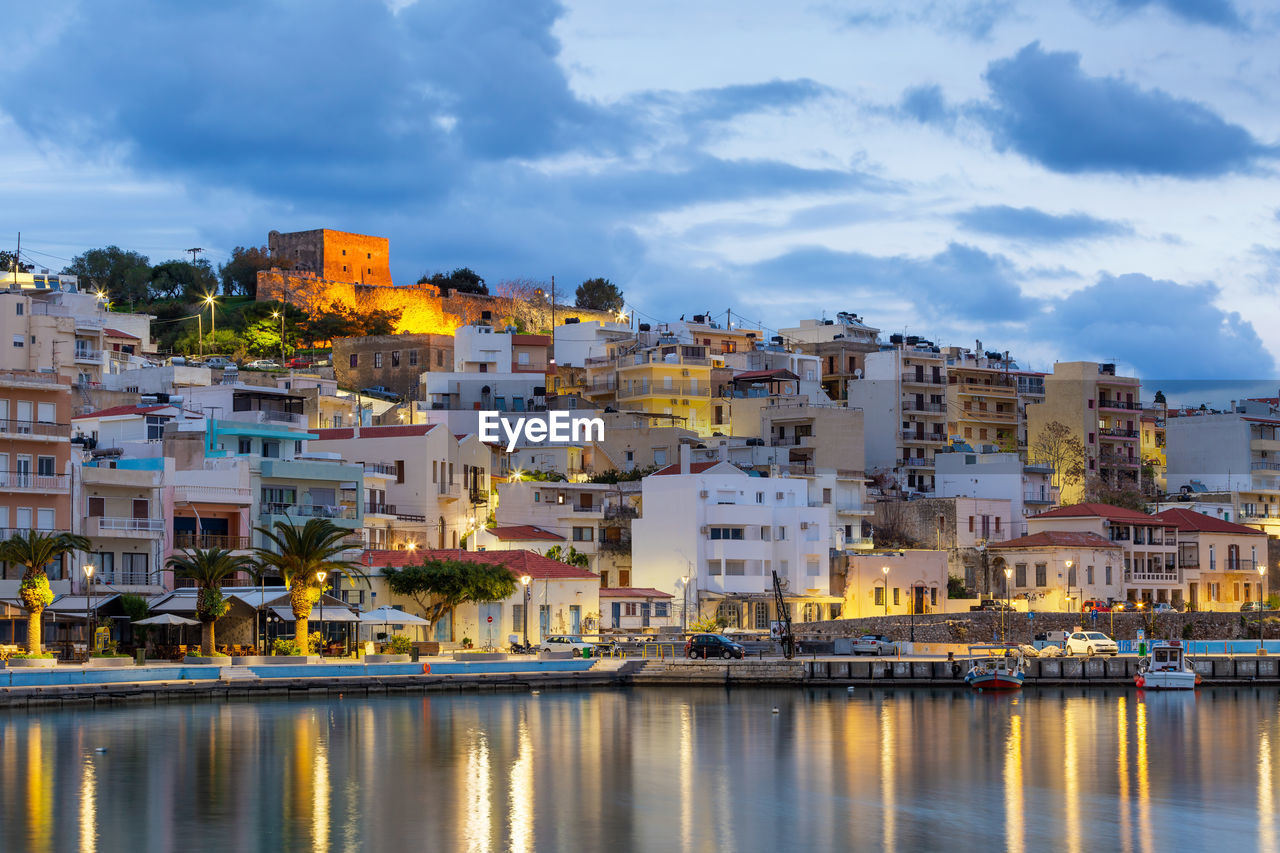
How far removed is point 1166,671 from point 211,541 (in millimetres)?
38382

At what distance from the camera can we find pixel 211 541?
68.9m

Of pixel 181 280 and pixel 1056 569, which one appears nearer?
pixel 1056 569

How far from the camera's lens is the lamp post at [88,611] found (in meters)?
58.9

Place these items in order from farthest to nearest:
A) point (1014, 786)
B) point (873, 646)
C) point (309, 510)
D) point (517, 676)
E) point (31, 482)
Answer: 1. point (873, 646)
2. point (309, 510)
3. point (517, 676)
4. point (31, 482)
5. point (1014, 786)

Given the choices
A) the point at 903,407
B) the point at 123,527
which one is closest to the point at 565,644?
the point at 123,527

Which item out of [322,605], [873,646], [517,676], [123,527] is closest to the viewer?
[322,605]

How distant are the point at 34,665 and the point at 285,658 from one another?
910cm

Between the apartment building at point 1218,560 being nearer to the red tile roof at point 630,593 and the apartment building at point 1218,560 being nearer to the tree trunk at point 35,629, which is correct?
the red tile roof at point 630,593

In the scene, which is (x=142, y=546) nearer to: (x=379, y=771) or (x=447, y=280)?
(x=379, y=771)

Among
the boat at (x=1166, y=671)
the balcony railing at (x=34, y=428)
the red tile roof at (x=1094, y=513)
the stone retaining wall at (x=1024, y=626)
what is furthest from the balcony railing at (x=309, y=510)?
the red tile roof at (x=1094, y=513)

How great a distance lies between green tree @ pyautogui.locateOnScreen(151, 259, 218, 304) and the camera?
472 ft

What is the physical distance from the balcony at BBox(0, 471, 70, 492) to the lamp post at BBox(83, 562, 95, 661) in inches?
131

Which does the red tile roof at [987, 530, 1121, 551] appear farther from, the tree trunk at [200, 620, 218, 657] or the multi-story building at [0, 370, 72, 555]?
the multi-story building at [0, 370, 72, 555]

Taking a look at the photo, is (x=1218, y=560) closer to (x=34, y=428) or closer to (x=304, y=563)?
(x=304, y=563)
